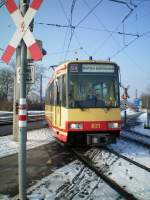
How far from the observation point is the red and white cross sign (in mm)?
5609

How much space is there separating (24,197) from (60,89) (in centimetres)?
705

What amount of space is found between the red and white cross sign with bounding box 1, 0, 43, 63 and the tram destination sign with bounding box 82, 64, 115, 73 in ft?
19.7

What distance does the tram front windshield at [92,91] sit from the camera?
457 inches

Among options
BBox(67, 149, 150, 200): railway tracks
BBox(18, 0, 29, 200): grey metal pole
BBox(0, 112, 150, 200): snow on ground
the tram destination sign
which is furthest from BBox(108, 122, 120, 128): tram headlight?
BBox(18, 0, 29, 200): grey metal pole

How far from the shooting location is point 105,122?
11.7 metres

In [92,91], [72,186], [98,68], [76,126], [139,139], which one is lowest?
[72,186]

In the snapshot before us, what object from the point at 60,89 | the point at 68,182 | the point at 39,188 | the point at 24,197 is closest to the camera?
the point at 24,197

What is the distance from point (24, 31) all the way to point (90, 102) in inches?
245

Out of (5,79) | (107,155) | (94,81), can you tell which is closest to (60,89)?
(94,81)

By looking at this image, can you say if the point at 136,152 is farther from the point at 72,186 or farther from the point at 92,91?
the point at 72,186

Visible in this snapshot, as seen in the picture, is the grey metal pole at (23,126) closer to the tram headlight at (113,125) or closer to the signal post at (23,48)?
the signal post at (23,48)

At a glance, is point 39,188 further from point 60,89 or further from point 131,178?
point 60,89

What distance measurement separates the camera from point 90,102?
11.7 meters

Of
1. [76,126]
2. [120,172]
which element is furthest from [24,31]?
[76,126]
